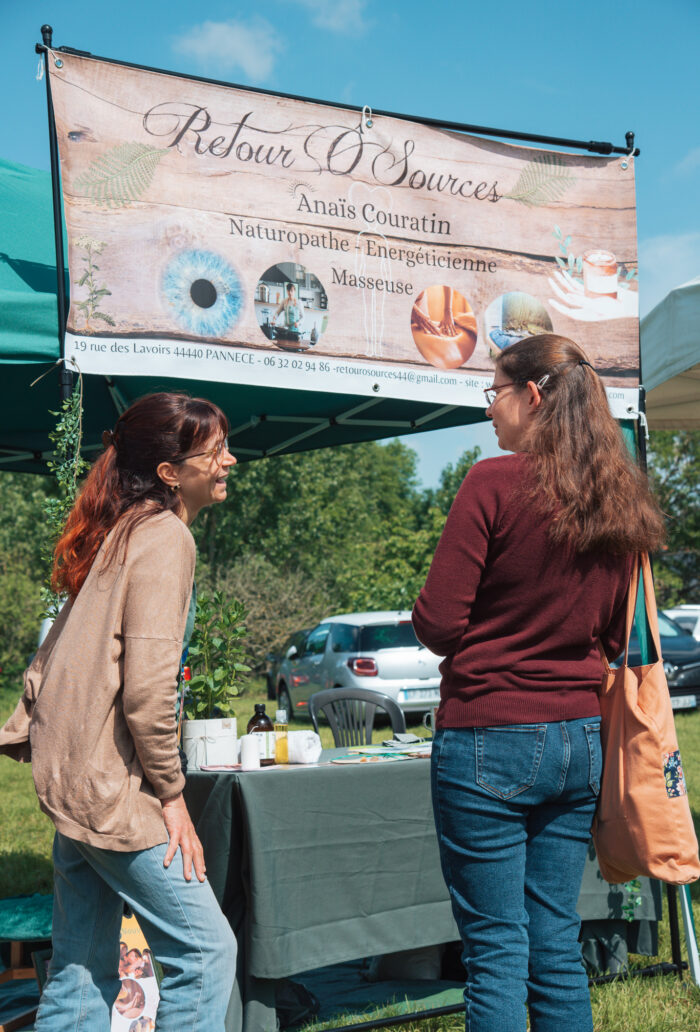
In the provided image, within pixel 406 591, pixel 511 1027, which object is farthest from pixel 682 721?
pixel 511 1027

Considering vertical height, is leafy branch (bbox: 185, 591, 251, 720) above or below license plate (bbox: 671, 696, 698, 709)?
above

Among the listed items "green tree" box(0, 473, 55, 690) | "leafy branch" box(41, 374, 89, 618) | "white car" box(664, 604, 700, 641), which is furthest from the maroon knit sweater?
"green tree" box(0, 473, 55, 690)

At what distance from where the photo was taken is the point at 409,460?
59.6 metres

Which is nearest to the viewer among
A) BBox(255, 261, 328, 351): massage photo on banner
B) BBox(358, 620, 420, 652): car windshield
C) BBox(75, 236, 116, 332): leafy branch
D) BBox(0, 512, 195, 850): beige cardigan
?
BBox(0, 512, 195, 850): beige cardigan

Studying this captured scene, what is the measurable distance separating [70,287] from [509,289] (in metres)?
1.90

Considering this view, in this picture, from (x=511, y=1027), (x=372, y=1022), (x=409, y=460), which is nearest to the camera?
(x=511, y=1027)

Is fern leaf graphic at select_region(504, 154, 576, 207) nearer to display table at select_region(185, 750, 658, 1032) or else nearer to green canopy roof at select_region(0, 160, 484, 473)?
green canopy roof at select_region(0, 160, 484, 473)

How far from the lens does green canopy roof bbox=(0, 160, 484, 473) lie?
3.35 metres

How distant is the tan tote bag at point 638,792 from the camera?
2.03 m

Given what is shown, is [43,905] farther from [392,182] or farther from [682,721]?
[682,721]

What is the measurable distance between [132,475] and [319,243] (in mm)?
2098

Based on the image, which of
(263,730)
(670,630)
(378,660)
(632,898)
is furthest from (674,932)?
(670,630)

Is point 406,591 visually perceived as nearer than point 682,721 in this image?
No

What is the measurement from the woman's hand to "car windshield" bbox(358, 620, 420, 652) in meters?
10.3
